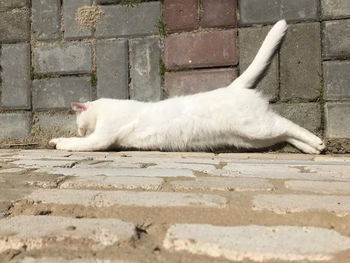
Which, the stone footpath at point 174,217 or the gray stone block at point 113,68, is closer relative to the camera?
the stone footpath at point 174,217

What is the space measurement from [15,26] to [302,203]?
129 inches

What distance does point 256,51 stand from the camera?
302 centimetres

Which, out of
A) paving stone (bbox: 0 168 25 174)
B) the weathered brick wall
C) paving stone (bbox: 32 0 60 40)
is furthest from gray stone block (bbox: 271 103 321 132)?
paving stone (bbox: 32 0 60 40)

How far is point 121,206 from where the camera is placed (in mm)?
1156

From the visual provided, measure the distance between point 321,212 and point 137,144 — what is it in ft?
6.97

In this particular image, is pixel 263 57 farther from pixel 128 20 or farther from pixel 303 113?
pixel 128 20

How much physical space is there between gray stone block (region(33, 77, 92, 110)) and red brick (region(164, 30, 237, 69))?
Answer: 862 millimetres

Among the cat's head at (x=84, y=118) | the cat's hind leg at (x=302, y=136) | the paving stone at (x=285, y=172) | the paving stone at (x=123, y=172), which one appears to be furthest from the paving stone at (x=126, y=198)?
the cat's head at (x=84, y=118)

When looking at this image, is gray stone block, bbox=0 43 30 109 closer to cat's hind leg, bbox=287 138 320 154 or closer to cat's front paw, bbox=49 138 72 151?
cat's front paw, bbox=49 138 72 151

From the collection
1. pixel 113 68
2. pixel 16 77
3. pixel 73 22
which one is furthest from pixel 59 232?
pixel 16 77

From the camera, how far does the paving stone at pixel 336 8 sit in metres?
2.83

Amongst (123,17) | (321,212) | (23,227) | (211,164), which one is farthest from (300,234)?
(123,17)

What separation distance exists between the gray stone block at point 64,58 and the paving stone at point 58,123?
426 millimetres

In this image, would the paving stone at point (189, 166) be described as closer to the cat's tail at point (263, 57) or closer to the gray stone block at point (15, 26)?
the cat's tail at point (263, 57)
